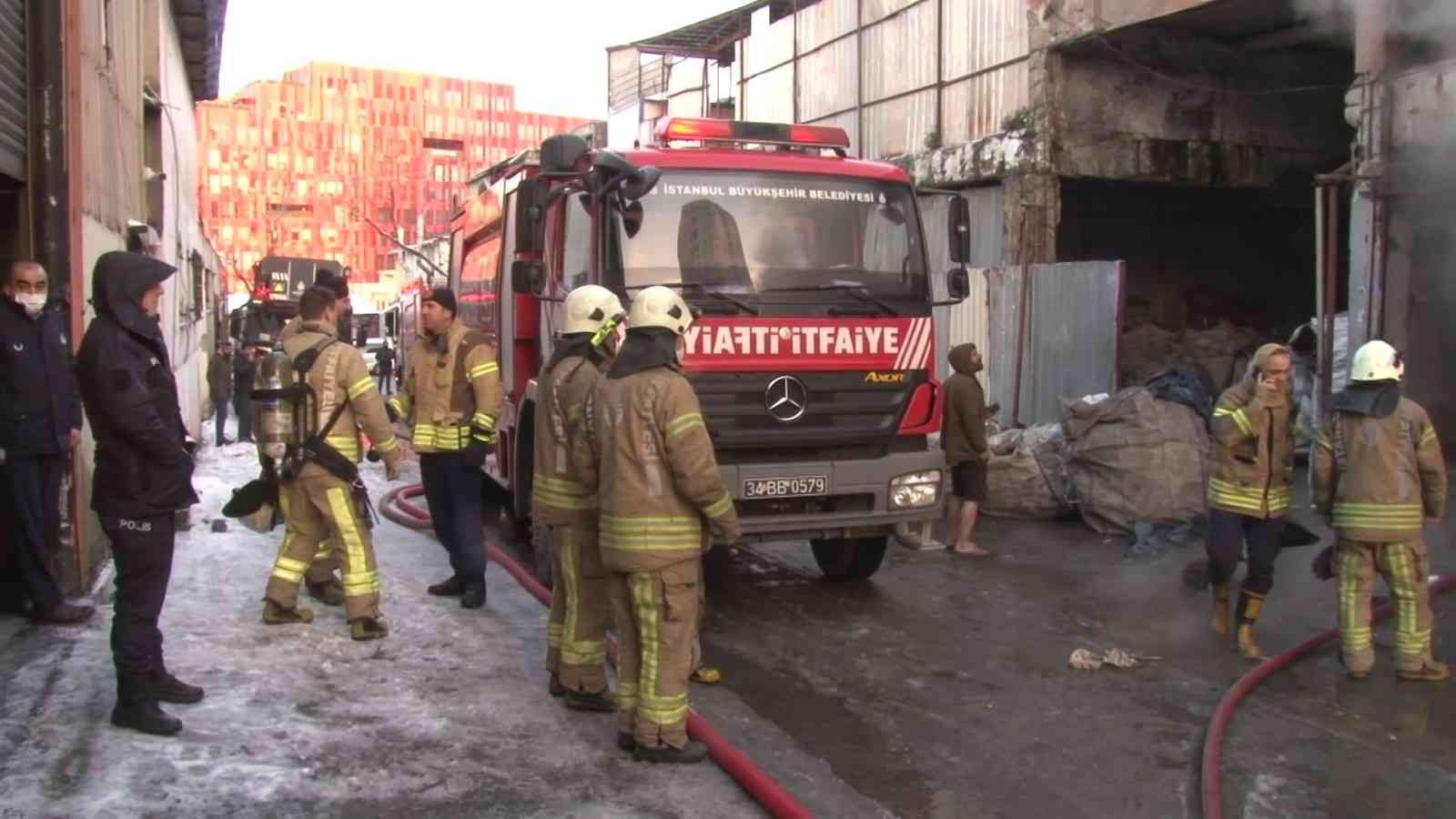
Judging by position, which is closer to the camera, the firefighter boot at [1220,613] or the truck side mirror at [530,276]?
the firefighter boot at [1220,613]

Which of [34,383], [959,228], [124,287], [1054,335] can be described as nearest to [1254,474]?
[959,228]

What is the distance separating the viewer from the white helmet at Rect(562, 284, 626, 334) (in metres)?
5.08

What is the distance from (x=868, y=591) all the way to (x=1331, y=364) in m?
5.25

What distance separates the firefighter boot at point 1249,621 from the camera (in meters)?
6.31

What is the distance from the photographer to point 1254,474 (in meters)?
6.27

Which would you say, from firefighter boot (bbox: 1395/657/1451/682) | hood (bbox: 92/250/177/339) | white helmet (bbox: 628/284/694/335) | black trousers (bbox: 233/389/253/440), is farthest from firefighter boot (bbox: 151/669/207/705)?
black trousers (bbox: 233/389/253/440)

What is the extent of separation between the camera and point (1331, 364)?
10516 mm

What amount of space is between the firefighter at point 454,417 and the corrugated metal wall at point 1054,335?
7249mm

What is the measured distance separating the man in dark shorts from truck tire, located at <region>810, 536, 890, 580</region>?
4.72 ft

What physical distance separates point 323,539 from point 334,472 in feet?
1.59

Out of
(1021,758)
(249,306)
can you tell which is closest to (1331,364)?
(1021,758)

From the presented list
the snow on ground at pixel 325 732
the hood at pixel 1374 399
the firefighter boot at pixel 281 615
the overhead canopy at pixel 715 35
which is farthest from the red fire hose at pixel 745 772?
the overhead canopy at pixel 715 35

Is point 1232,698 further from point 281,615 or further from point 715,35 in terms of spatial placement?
point 715,35

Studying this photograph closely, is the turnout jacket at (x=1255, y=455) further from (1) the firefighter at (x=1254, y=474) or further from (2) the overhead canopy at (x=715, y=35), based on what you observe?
(2) the overhead canopy at (x=715, y=35)
